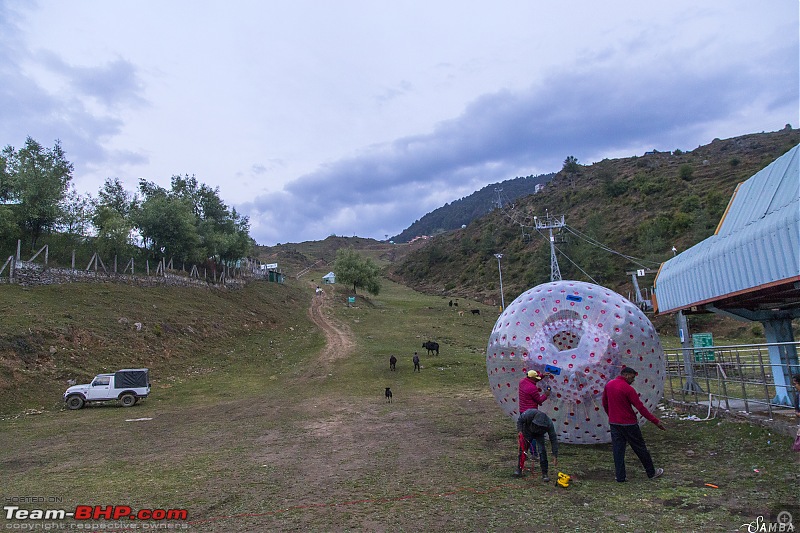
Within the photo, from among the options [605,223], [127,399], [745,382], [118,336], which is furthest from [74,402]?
[605,223]

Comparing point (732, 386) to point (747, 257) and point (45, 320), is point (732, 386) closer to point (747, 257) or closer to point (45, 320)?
point (747, 257)

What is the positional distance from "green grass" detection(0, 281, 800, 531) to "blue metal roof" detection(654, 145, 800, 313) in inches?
129

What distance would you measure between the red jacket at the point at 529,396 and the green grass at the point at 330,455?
1319 millimetres

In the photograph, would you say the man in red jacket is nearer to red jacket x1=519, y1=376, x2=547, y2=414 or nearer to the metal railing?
red jacket x1=519, y1=376, x2=547, y2=414

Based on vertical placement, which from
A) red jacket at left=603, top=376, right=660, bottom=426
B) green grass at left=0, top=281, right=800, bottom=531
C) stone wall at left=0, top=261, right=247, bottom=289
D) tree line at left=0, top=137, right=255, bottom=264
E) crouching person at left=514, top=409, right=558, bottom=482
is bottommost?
green grass at left=0, top=281, right=800, bottom=531

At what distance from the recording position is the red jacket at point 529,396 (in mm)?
8859

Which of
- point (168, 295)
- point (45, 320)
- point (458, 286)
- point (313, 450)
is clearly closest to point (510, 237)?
point (458, 286)

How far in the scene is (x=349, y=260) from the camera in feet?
Result: 242

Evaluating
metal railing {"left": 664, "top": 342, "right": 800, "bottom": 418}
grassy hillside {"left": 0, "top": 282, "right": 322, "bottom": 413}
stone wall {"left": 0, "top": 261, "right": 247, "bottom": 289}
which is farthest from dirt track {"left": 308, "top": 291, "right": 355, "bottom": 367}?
metal railing {"left": 664, "top": 342, "right": 800, "bottom": 418}

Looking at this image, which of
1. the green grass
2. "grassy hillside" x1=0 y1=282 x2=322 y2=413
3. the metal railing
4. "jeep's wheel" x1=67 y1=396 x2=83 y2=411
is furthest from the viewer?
"grassy hillside" x1=0 y1=282 x2=322 y2=413

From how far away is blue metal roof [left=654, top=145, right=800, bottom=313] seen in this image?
30.6ft

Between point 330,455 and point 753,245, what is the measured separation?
34.6ft

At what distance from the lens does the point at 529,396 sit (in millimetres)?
8930

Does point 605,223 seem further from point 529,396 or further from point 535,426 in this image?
point 535,426
